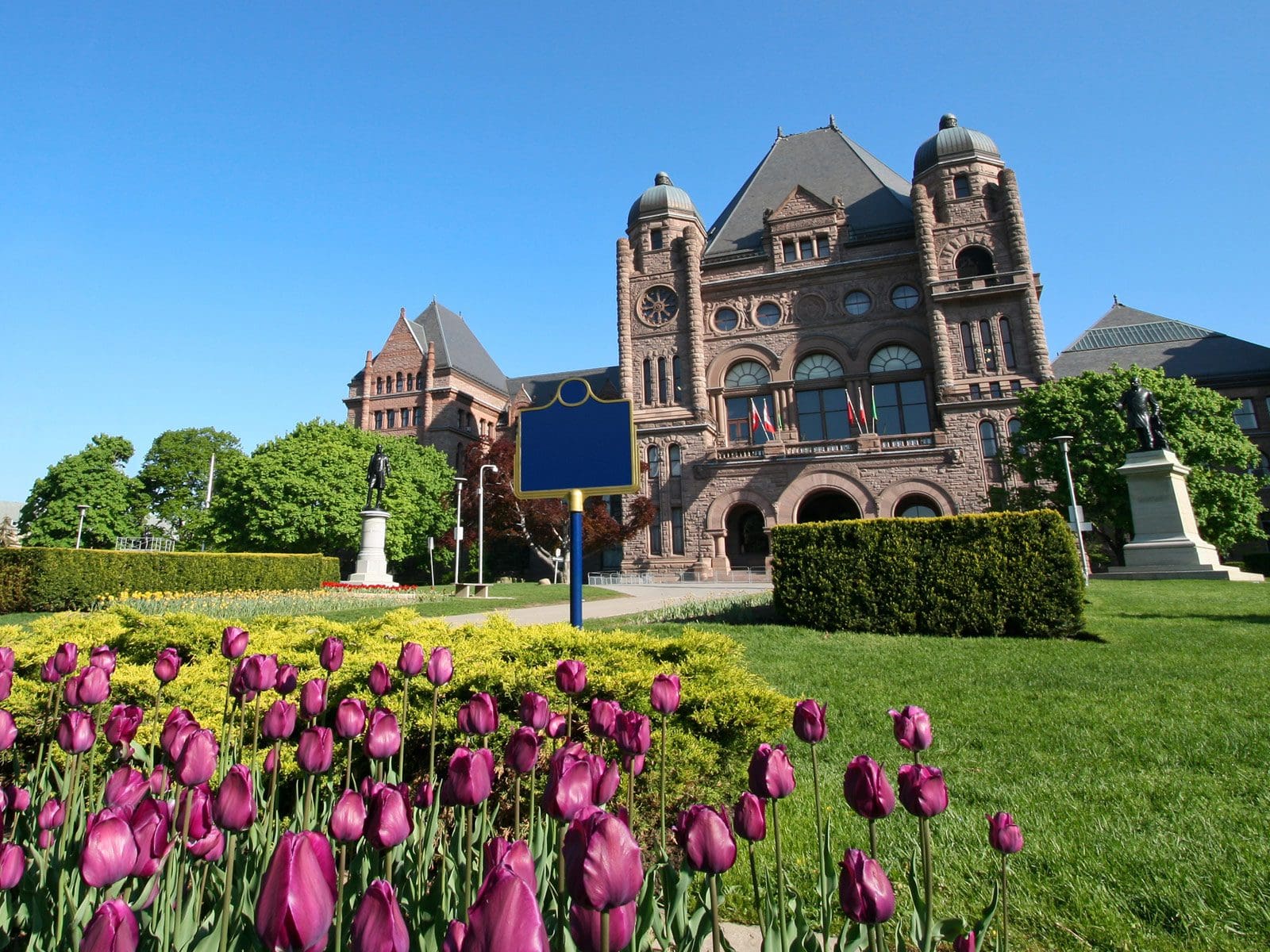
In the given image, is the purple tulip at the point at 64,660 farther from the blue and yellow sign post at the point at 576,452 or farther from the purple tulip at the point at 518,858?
the blue and yellow sign post at the point at 576,452

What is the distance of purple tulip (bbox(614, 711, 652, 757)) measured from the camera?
1.95 meters

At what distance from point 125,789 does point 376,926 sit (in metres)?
1.34

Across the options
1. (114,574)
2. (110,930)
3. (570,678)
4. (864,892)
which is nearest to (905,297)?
(114,574)

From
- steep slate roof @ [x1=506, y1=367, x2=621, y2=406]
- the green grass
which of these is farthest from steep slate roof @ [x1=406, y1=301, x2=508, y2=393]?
the green grass

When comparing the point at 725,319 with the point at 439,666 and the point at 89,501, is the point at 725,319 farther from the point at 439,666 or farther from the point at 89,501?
the point at 89,501

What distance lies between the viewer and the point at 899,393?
36562mm

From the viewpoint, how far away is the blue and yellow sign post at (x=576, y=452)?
21.3 feet

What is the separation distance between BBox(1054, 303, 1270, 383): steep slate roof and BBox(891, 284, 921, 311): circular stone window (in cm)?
1362

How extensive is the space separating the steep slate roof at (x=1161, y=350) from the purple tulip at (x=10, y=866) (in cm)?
4987

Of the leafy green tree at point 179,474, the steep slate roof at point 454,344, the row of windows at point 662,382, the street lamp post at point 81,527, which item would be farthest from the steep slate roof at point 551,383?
the street lamp post at point 81,527

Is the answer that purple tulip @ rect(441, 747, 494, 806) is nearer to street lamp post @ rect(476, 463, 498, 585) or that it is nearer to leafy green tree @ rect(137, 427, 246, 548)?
street lamp post @ rect(476, 463, 498, 585)

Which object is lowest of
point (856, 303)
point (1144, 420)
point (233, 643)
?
point (233, 643)

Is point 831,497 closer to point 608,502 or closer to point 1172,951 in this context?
point 608,502

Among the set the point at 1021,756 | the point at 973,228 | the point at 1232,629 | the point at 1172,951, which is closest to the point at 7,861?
the point at 1172,951
